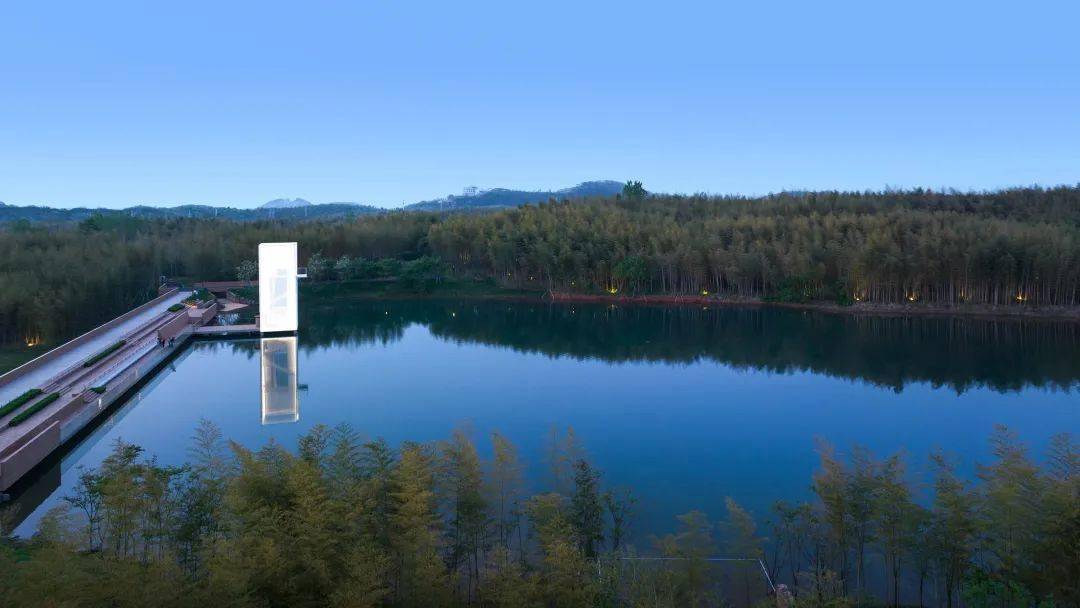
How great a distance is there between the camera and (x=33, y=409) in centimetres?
1226

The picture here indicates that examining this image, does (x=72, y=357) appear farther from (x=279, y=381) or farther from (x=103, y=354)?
(x=279, y=381)

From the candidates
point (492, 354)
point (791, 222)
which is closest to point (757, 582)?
point (492, 354)

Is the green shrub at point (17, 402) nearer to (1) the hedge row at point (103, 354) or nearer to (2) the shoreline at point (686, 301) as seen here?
(1) the hedge row at point (103, 354)

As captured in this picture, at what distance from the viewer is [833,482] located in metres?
7.18

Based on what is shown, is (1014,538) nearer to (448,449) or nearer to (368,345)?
(448,449)

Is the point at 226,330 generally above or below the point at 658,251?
below

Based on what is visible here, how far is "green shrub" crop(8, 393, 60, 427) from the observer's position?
460 inches

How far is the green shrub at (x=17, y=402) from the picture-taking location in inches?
477

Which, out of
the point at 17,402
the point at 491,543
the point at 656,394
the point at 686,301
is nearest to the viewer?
the point at 491,543

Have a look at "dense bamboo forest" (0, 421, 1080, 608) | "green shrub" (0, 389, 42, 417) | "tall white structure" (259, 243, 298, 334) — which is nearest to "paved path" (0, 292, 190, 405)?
"green shrub" (0, 389, 42, 417)

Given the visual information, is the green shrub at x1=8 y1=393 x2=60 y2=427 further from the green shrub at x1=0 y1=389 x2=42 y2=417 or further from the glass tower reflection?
the glass tower reflection

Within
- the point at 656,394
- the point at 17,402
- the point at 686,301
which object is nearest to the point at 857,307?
the point at 686,301

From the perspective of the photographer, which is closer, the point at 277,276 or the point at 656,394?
the point at 656,394

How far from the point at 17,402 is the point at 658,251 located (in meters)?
25.2
